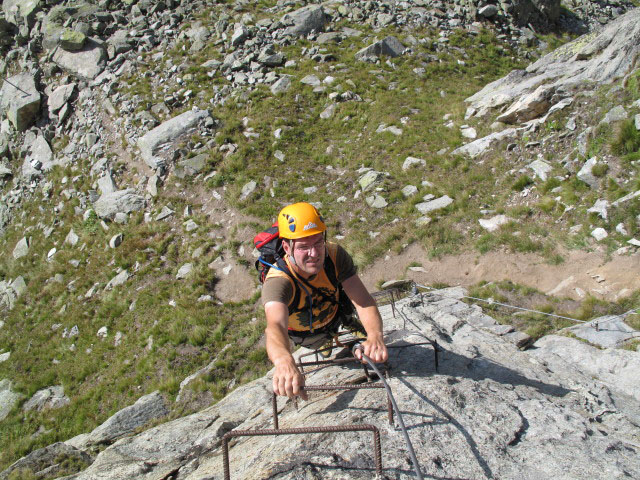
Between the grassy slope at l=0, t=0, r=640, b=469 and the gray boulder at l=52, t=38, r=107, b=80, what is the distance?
3180 mm

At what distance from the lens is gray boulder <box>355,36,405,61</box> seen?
66.7 feet

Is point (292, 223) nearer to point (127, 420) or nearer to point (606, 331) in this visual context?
point (606, 331)

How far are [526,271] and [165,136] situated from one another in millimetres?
15004

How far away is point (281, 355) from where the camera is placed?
357 cm

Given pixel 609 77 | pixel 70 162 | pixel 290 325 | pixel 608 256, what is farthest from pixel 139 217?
pixel 609 77

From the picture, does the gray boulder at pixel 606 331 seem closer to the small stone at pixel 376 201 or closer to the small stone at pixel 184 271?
the small stone at pixel 376 201

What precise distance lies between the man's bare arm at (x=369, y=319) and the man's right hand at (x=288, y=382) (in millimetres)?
780

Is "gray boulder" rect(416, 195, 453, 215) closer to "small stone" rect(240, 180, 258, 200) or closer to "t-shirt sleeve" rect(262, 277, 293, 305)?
"small stone" rect(240, 180, 258, 200)

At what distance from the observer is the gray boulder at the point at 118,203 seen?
629 inches

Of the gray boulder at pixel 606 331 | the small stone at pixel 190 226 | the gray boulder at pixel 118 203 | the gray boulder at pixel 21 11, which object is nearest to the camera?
the gray boulder at pixel 606 331

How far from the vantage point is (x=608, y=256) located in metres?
8.38

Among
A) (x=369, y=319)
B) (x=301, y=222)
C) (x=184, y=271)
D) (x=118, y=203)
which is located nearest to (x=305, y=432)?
(x=369, y=319)

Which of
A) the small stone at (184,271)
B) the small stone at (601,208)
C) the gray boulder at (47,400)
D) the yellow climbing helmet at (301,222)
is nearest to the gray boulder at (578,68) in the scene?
the small stone at (601,208)

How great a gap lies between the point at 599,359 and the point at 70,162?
22.3m
